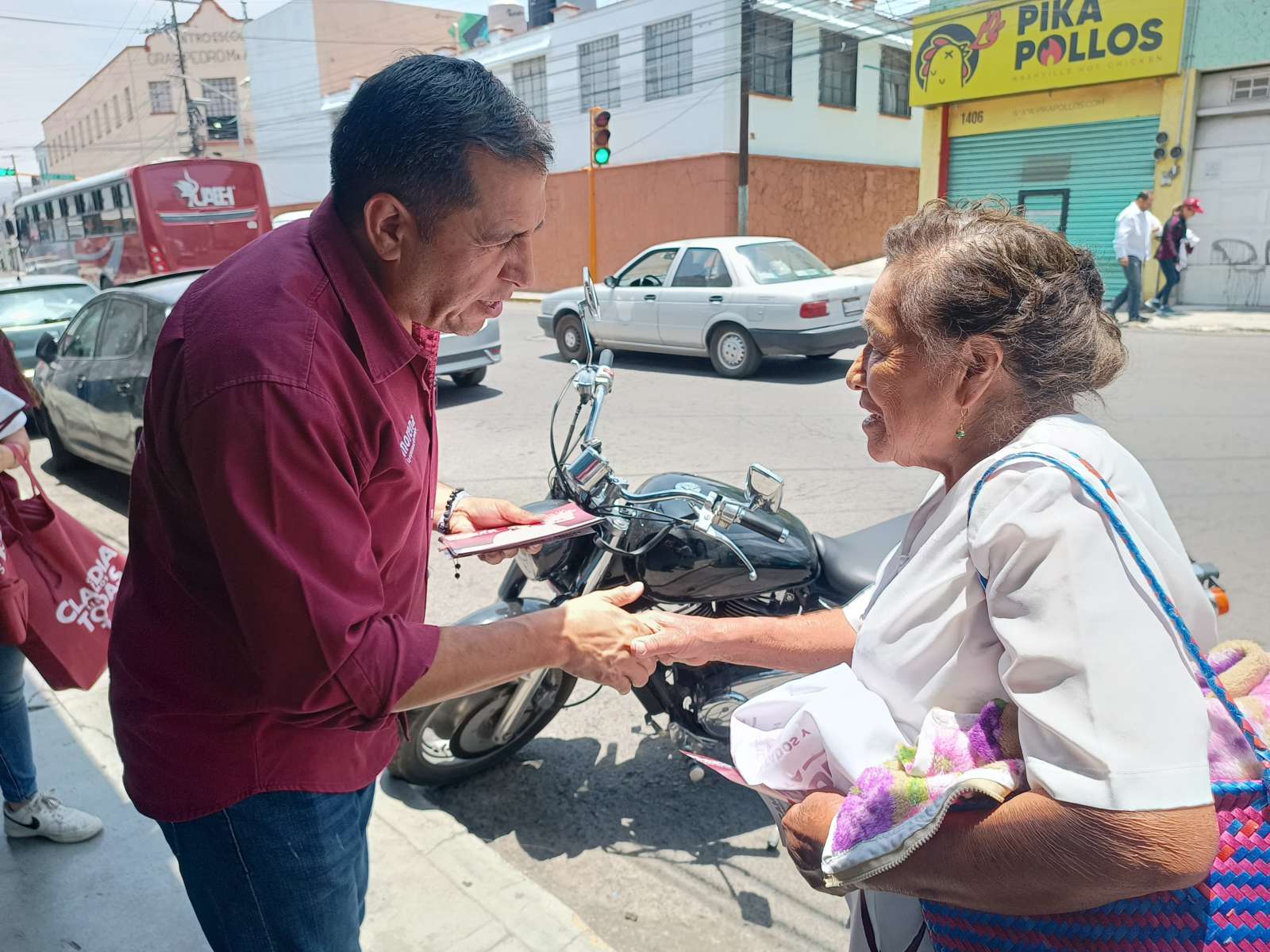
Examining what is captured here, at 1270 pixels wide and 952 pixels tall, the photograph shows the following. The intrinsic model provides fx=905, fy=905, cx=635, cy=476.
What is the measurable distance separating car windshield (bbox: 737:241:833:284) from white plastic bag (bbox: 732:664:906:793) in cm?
898

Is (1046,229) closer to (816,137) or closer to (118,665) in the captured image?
(118,665)

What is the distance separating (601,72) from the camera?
23.2m

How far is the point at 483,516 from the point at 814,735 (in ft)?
3.88

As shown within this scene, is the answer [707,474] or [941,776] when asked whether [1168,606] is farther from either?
[707,474]

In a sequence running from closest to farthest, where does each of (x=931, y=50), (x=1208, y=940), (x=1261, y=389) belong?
(x=1208, y=940), (x=1261, y=389), (x=931, y=50)

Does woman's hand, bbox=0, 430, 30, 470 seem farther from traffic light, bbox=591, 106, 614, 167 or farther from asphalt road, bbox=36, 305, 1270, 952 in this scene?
traffic light, bbox=591, 106, 614, 167

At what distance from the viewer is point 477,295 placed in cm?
151

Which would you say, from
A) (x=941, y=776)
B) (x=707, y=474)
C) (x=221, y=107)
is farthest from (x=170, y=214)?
(x=221, y=107)

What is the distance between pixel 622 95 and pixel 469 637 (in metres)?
23.5

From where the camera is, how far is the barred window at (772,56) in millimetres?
21203

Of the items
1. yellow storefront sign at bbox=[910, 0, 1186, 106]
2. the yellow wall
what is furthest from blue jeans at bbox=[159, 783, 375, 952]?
yellow storefront sign at bbox=[910, 0, 1186, 106]

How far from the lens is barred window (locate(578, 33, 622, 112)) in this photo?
74.7ft

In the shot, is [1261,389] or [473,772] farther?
[1261,389]

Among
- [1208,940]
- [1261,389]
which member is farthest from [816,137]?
[1208,940]
